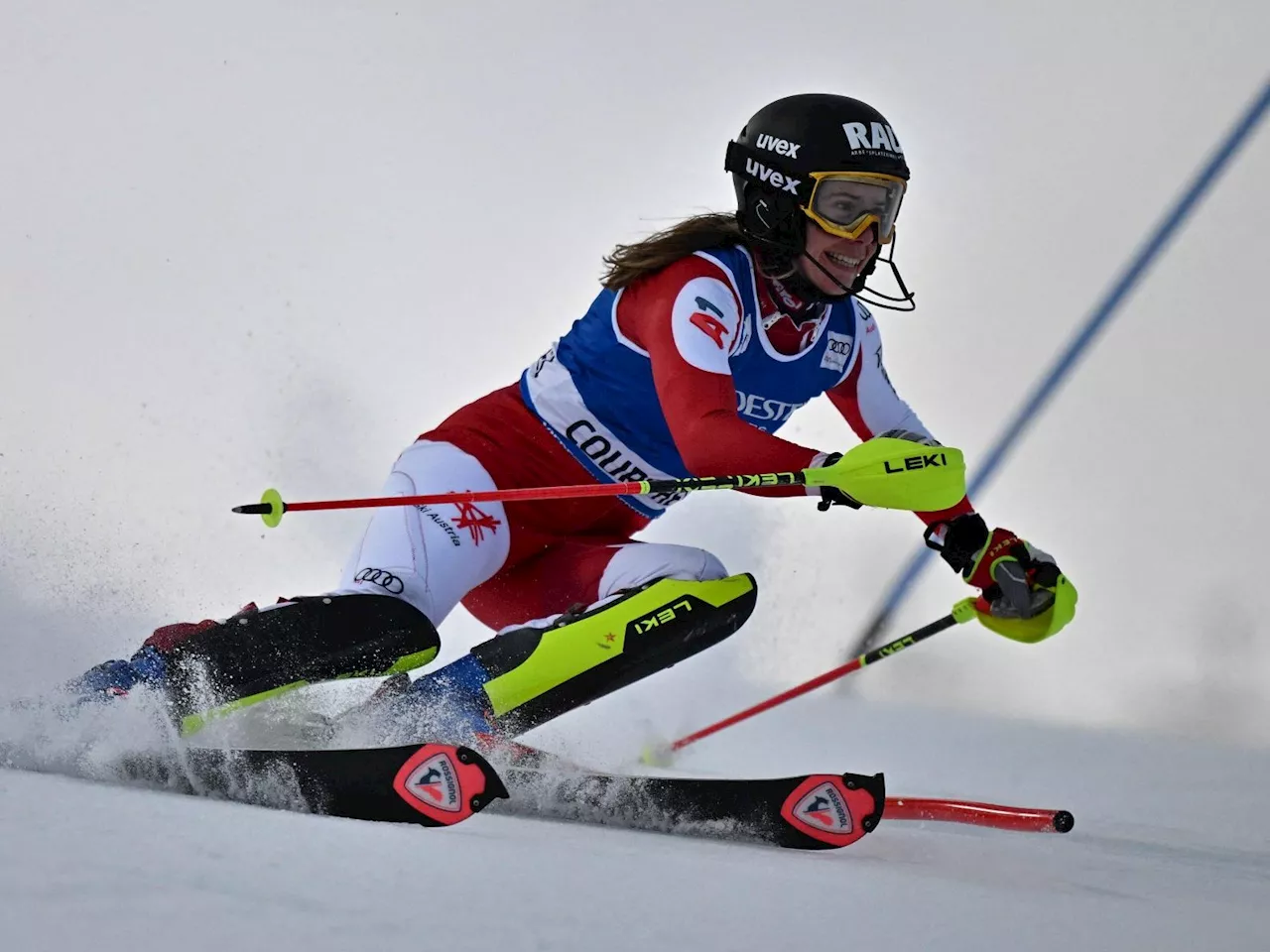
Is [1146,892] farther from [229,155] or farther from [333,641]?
[229,155]

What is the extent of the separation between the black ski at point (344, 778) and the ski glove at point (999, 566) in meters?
1.19

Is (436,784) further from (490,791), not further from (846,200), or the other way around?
(846,200)

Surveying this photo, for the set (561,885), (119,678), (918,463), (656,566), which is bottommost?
(561,885)

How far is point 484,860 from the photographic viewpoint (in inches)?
58.4

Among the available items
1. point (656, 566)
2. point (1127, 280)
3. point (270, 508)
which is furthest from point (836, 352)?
point (1127, 280)

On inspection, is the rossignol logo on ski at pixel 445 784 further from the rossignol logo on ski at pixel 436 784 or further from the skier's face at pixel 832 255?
the skier's face at pixel 832 255

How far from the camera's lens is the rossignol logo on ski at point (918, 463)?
6.79 feet

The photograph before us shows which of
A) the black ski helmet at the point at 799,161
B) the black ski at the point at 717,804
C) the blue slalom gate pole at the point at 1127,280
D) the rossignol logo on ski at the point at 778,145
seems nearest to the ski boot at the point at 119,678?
the black ski at the point at 717,804

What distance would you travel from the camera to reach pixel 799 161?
247 centimetres

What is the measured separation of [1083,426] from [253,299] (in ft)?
11.2

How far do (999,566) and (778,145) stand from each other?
2.88 ft

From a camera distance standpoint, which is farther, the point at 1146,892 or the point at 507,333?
the point at 507,333

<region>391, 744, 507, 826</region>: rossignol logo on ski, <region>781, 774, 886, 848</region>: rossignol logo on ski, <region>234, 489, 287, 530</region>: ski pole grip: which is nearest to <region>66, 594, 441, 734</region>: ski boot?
<region>234, 489, 287, 530</region>: ski pole grip

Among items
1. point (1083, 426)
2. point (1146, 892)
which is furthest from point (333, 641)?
point (1083, 426)
